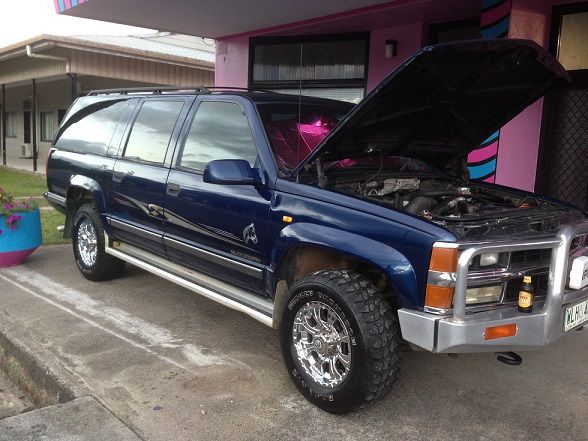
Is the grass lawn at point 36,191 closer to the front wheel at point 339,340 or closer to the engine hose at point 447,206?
the front wheel at point 339,340

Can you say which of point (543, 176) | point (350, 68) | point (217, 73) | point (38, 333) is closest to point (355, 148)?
point (38, 333)

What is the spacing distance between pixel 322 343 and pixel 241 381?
0.71m

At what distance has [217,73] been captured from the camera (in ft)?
36.2

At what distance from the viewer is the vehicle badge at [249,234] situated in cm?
370

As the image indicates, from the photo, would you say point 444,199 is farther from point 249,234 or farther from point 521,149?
point 521,149

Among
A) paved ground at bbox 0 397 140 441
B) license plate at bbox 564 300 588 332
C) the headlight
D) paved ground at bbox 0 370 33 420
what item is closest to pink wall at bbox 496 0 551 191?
license plate at bbox 564 300 588 332

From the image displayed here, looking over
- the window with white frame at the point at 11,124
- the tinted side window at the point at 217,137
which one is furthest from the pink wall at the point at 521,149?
the window with white frame at the point at 11,124

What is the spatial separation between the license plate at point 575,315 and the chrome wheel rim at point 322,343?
1.25m

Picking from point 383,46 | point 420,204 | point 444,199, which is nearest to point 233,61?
point 383,46

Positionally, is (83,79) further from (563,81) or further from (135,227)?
(563,81)

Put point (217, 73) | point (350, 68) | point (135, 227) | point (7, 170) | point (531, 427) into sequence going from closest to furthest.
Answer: point (531, 427), point (135, 227), point (350, 68), point (217, 73), point (7, 170)

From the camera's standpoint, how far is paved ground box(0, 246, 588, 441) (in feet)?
10.4

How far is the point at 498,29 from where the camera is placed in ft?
20.1

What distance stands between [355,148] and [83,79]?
17122mm
